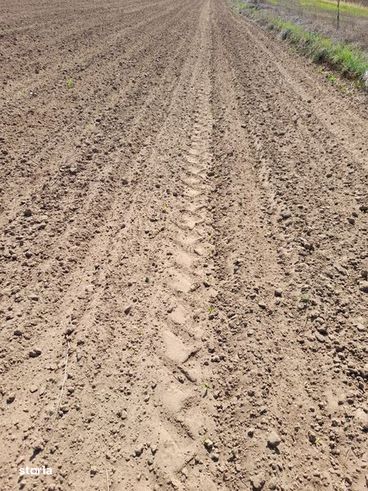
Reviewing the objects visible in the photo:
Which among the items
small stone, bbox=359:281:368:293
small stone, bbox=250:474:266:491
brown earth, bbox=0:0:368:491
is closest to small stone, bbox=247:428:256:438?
brown earth, bbox=0:0:368:491

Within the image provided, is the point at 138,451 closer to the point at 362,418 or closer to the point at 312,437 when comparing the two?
the point at 312,437

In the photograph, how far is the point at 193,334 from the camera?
347cm

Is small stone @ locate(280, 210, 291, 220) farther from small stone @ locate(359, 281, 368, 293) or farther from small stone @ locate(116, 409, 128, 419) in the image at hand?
small stone @ locate(116, 409, 128, 419)

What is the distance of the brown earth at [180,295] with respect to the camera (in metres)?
2.64

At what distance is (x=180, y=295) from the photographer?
386cm

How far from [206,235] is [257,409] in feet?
7.55

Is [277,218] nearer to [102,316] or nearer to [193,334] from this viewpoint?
[193,334]

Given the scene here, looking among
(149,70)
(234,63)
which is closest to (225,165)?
(149,70)

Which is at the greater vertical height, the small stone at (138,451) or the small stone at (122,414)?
the small stone at (122,414)

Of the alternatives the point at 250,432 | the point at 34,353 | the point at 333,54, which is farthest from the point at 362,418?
the point at 333,54

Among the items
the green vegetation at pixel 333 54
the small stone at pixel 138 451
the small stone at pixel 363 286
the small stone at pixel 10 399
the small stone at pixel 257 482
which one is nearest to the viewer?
the small stone at pixel 257 482

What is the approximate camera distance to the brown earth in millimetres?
2645

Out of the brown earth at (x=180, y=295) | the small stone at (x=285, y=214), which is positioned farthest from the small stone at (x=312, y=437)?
the small stone at (x=285, y=214)

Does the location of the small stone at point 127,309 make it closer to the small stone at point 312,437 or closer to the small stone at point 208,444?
the small stone at point 208,444
